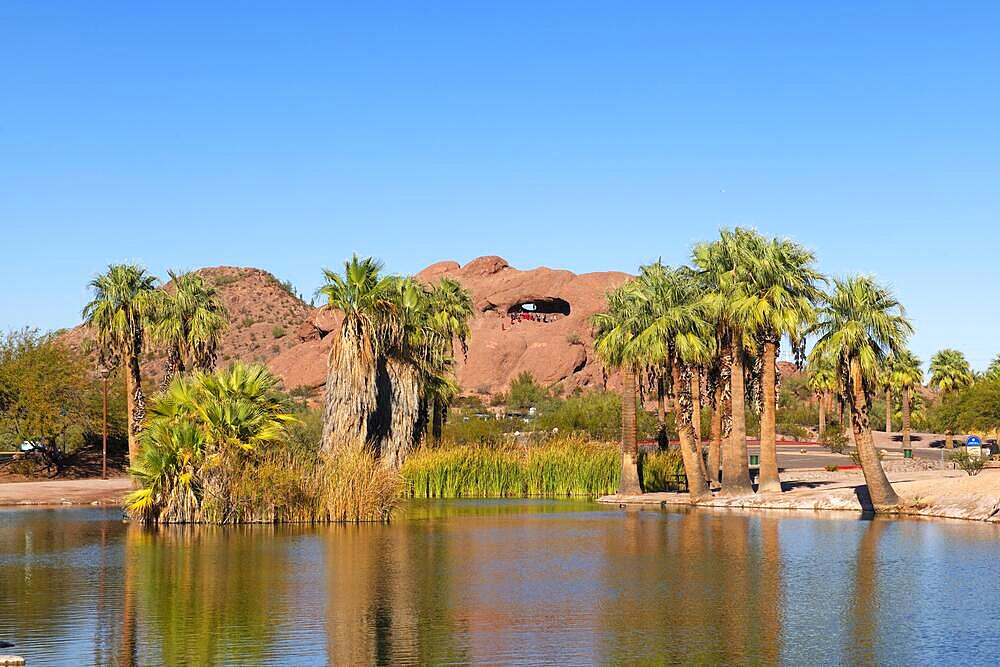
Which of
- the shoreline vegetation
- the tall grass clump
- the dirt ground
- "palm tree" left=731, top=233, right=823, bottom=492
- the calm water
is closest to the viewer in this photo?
the calm water

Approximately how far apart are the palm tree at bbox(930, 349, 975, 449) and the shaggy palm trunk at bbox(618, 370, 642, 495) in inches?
1973

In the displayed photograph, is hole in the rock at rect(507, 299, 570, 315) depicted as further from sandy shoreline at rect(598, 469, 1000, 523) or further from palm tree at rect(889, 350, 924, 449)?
sandy shoreline at rect(598, 469, 1000, 523)

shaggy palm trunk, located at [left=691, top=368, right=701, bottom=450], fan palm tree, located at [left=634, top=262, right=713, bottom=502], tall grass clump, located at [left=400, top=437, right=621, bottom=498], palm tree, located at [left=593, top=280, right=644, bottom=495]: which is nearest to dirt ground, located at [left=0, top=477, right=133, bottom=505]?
tall grass clump, located at [left=400, top=437, right=621, bottom=498]

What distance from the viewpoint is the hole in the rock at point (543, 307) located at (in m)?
149

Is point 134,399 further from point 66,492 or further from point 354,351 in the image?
point 354,351

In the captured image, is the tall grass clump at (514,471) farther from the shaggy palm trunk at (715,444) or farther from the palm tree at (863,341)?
the palm tree at (863,341)

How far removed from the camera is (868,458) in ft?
126

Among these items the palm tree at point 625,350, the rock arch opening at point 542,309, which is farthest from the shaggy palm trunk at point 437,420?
the rock arch opening at point 542,309

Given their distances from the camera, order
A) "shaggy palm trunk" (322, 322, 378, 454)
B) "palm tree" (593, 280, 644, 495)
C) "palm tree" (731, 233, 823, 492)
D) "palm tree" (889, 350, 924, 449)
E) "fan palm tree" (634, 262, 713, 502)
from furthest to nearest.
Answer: "palm tree" (889, 350, 924, 449)
"shaggy palm trunk" (322, 322, 378, 454)
"palm tree" (593, 280, 644, 495)
"fan palm tree" (634, 262, 713, 502)
"palm tree" (731, 233, 823, 492)

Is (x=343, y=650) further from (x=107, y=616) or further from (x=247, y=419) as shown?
(x=247, y=419)

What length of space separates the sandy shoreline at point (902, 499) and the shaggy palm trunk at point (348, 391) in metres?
10.4

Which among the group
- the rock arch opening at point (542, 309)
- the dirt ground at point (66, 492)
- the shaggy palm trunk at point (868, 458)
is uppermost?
the rock arch opening at point (542, 309)

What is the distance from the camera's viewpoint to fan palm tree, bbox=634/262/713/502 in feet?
143

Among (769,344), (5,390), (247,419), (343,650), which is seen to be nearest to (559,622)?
(343,650)
